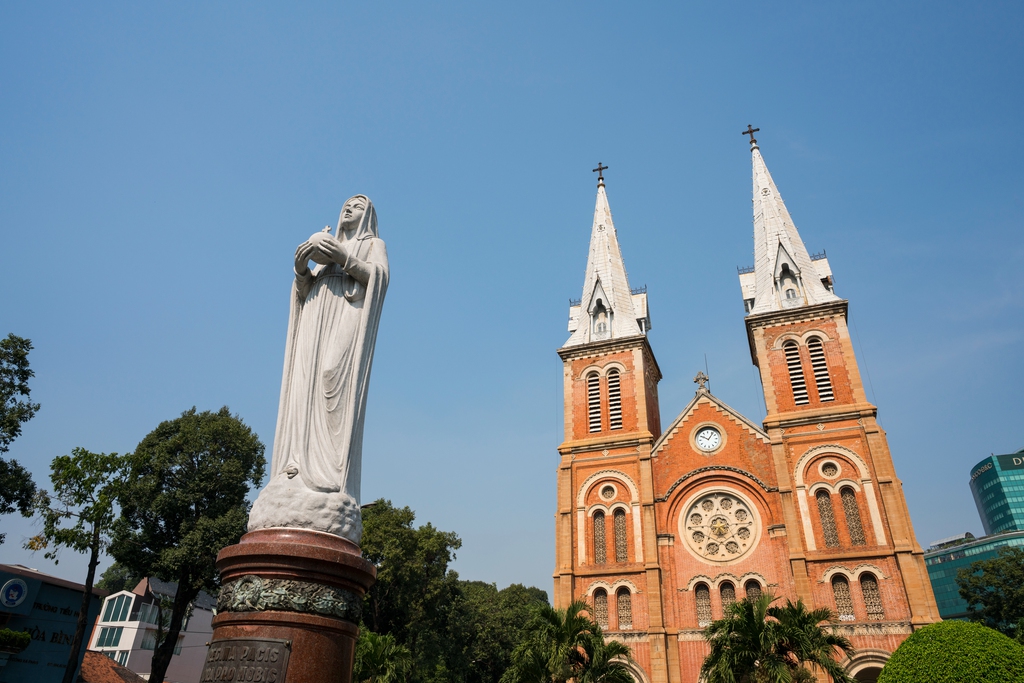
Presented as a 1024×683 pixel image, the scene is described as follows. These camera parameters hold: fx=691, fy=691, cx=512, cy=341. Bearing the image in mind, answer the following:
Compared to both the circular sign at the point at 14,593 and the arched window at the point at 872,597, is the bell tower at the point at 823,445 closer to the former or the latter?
the arched window at the point at 872,597

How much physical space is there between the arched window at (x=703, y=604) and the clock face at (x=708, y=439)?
568 centimetres

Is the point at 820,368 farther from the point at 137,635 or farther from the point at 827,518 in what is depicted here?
the point at 137,635

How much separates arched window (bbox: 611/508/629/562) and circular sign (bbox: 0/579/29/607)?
63.5ft

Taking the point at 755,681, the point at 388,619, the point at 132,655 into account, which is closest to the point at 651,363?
the point at 388,619

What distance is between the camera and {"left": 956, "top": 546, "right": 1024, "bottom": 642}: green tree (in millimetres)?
33250

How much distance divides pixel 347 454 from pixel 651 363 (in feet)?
94.6

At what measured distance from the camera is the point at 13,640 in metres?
17.9

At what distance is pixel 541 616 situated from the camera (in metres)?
17.5

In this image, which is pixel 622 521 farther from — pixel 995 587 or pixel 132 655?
pixel 132 655

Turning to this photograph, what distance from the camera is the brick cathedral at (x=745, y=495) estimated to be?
24.1 meters

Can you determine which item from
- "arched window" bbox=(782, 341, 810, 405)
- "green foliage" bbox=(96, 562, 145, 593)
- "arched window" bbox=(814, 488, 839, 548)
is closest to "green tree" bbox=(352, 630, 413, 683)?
"arched window" bbox=(814, 488, 839, 548)

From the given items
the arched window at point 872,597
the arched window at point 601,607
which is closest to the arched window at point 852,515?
the arched window at point 872,597

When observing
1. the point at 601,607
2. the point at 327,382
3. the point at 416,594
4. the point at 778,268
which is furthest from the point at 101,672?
the point at 778,268

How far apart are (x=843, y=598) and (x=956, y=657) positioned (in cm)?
1062
